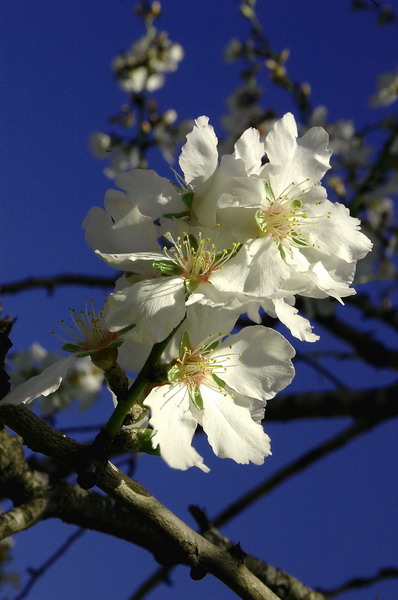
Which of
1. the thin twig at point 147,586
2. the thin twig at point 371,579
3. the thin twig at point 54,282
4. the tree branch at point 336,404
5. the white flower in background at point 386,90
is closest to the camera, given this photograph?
the thin twig at point 371,579

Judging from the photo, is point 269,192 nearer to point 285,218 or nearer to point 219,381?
point 285,218

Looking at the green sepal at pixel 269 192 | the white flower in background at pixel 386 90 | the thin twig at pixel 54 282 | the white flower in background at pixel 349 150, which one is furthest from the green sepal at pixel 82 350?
the white flower in background at pixel 386 90

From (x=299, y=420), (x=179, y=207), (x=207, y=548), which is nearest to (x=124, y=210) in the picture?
(x=179, y=207)

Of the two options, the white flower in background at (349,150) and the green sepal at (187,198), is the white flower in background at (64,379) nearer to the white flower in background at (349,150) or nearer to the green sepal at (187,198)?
the white flower in background at (349,150)

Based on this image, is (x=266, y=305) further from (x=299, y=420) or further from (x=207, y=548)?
(x=299, y=420)

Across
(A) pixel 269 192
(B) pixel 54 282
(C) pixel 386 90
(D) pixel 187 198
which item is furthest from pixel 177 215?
(C) pixel 386 90

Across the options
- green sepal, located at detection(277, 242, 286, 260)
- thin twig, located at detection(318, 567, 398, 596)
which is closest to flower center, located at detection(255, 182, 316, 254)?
green sepal, located at detection(277, 242, 286, 260)

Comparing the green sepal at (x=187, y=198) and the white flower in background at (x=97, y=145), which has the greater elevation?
the white flower in background at (x=97, y=145)
